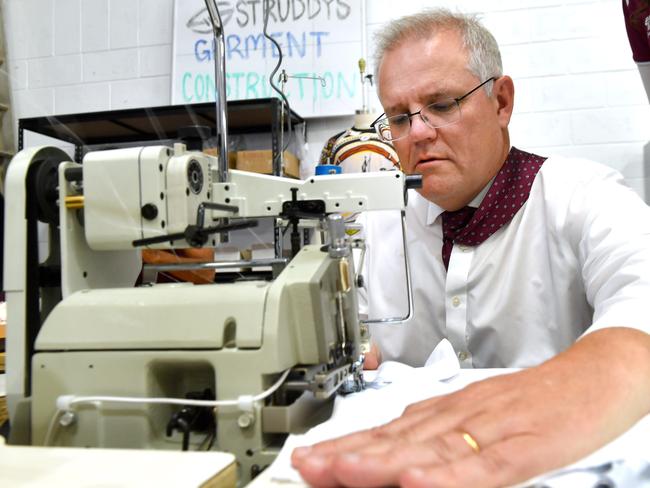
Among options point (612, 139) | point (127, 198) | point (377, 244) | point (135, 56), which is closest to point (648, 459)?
point (127, 198)

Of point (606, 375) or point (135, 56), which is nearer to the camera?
point (606, 375)

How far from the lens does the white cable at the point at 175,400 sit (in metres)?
0.66

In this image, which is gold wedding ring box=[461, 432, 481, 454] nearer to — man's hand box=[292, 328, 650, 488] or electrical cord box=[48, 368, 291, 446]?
man's hand box=[292, 328, 650, 488]

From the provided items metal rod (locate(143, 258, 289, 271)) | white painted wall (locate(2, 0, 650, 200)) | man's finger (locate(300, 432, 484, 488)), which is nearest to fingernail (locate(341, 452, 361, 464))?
man's finger (locate(300, 432, 484, 488))

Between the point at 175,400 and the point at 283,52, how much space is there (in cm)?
231

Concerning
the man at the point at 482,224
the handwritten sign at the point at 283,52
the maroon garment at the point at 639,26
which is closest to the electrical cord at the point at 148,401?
→ the man at the point at 482,224

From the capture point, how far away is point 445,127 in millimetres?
1227

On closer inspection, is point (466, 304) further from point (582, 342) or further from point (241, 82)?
point (241, 82)

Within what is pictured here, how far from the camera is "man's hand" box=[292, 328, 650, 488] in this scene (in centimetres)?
45

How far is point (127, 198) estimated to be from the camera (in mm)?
806

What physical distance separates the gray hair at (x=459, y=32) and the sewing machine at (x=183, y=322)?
1.86ft

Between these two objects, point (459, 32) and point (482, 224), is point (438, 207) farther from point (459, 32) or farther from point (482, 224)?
point (459, 32)

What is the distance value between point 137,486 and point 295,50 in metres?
2.49

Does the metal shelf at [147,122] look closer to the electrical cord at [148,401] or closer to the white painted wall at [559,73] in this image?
the white painted wall at [559,73]
